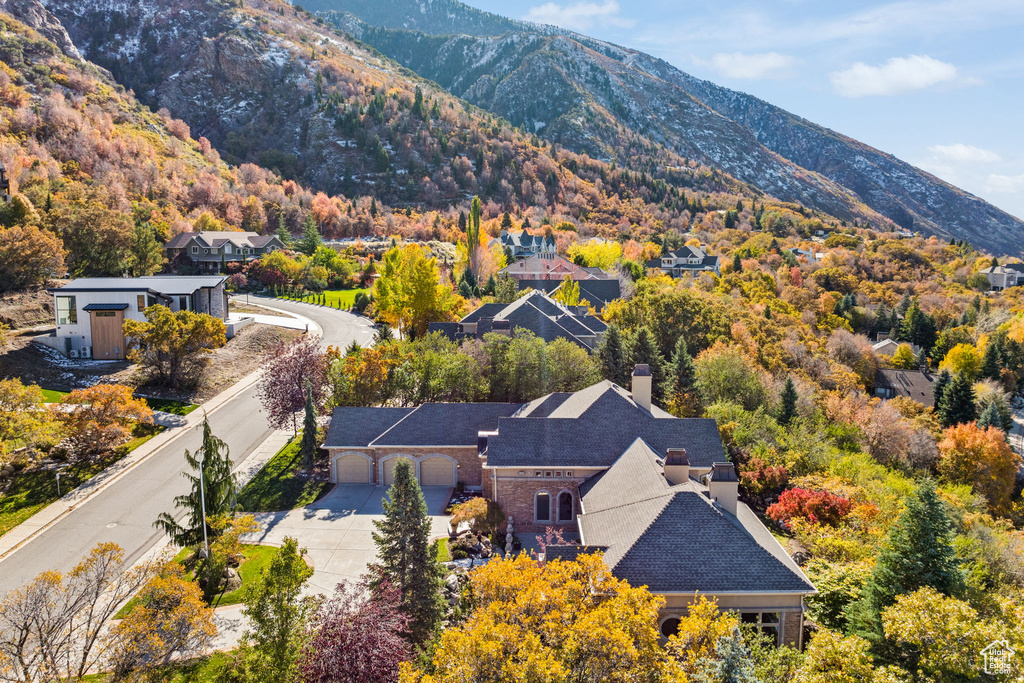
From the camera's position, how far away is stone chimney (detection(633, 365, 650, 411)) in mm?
30188

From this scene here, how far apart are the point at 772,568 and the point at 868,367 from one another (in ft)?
201

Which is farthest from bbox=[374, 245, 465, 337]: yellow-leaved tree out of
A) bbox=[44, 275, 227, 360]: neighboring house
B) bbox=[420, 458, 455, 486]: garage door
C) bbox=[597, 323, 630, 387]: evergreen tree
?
bbox=[420, 458, 455, 486]: garage door

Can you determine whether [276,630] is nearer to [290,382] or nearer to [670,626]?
[670,626]

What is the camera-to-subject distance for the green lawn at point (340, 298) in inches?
2950

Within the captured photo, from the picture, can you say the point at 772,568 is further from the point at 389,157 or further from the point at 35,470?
the point at 389,157

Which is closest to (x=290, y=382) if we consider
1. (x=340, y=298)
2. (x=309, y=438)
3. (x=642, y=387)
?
(x=309, y=438)

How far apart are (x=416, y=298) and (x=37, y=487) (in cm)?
3096

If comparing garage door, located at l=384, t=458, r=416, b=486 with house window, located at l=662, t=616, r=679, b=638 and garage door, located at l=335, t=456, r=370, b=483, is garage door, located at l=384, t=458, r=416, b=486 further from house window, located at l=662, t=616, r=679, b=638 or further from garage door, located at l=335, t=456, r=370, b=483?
house window, located at l=662, t=616, r=679, b=638

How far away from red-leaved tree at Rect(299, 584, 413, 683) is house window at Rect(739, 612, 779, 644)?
999 centimetres

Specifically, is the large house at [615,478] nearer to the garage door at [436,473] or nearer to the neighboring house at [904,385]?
the garage door at [436,473]

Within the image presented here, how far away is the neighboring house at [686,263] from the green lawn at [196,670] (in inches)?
3723

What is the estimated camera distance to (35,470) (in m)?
29.7

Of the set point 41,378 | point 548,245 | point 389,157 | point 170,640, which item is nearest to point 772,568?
point 170,640

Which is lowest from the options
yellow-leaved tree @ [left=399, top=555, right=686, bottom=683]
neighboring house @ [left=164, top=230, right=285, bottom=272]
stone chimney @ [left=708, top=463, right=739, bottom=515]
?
yellow-leaved tree @ [left=399, top=555, right=686, bottom=683]
